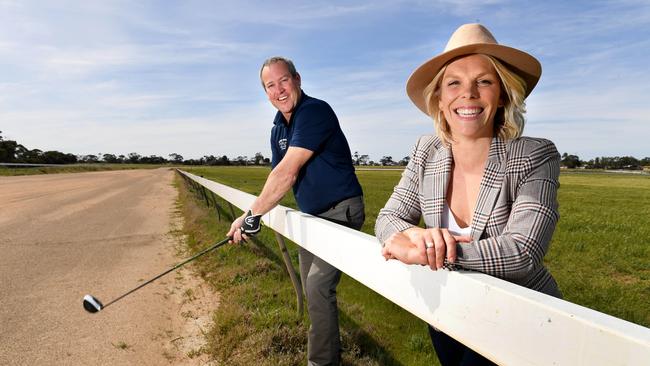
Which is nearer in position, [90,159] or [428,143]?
[428,143]

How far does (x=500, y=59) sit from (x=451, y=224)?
2.34 feet

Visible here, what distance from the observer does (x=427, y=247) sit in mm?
1475

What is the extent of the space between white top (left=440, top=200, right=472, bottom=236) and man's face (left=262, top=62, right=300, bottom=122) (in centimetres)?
169

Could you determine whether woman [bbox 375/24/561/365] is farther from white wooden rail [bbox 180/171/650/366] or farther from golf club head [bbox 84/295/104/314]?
golf club head [bbox 84/295/104/314]

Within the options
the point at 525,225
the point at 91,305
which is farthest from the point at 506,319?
the point at 91,305

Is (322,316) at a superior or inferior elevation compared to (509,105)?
inferior

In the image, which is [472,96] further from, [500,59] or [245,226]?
[245,226]

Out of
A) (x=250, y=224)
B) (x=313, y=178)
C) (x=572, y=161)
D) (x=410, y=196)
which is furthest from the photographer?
(x=572, y=161)

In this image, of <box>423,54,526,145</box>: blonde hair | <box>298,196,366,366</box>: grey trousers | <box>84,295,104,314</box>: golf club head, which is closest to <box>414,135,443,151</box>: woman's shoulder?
<box>423,54,526,145</box>: blonde hair

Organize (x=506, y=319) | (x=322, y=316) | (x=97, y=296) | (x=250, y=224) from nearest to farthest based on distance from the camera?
(x=506, y=319)
(x=322, y=316)
(x=250, y=224)
(x=97, y=296)

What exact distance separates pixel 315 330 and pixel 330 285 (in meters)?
0.30

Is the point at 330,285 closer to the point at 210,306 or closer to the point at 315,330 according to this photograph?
the point at 315,330

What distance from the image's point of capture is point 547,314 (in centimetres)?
108

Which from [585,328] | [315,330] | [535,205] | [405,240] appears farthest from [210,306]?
[585,328]
